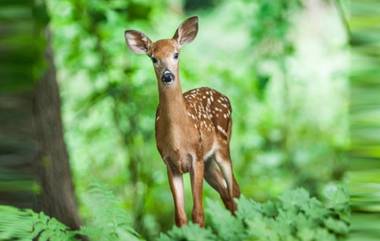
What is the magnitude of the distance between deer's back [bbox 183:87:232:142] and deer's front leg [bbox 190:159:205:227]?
3.8 inches

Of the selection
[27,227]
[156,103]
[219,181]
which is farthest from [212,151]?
[156,103]

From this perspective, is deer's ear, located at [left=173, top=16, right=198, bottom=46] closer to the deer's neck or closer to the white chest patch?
the deer's neck

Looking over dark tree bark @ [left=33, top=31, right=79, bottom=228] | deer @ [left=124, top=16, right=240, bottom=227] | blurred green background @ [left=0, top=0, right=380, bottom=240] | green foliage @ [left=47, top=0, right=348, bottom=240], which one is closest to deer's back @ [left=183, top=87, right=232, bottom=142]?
deer @ [left=124, top=16, right=240, bottom=227]

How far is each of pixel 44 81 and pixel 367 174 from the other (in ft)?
6.56

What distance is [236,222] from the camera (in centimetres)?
199

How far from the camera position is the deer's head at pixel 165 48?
207 centimetres

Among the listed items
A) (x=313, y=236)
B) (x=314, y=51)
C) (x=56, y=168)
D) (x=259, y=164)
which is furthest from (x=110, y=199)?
(x=314, y=51)

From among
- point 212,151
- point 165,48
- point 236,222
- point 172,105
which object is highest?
point 165,48

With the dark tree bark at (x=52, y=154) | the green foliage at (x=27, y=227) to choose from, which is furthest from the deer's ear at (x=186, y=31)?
the dark tree bark at (x=52, y=154)

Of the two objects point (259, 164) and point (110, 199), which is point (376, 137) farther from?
point (259, 164)

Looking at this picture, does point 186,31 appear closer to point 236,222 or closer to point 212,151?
point 212,151

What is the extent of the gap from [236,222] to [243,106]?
3.62 m

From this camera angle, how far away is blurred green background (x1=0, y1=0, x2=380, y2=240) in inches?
71.4

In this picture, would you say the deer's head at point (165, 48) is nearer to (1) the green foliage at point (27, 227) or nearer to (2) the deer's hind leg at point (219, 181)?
(2) the deer's hind leg at point (219, 181)
